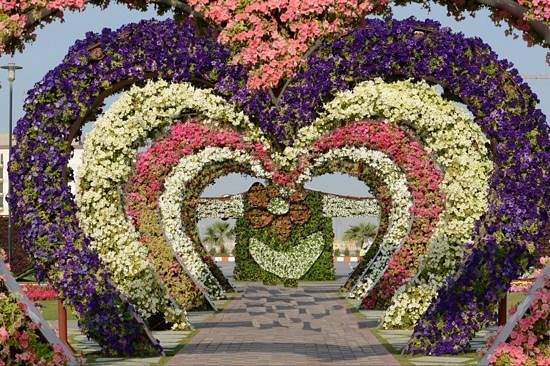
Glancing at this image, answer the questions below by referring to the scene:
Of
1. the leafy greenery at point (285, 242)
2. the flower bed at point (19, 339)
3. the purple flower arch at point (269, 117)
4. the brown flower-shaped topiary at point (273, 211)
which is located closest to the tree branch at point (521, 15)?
the purple flower arch at point (269, 117)

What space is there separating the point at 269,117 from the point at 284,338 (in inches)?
191

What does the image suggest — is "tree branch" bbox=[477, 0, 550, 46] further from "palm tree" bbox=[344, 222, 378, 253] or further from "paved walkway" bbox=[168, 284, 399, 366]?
"palm tree" bbox=[344, 222, 378, 253]

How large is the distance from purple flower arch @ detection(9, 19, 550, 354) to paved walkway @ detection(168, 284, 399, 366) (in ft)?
3.79

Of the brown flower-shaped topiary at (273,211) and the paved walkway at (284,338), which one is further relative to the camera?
the brown flower-shaped topiary at (273,211)

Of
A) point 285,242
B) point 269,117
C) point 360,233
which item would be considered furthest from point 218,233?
point 269,117

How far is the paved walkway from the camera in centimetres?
1345

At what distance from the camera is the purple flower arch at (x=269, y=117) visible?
41.9ft

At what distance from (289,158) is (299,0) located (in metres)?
2.94

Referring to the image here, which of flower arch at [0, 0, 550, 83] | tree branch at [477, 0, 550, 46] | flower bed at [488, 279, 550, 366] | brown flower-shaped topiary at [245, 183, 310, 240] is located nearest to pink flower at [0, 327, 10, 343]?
flower arch at [0, 0, 550, 83]

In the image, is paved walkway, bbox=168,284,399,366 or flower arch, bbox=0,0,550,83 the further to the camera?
paved walkway, bbox=168,284,399,366

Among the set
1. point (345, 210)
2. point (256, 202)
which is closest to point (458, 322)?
point (256, 202)

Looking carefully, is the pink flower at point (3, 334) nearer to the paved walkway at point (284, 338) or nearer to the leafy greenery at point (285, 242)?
the paved walkway at point (284, 338)

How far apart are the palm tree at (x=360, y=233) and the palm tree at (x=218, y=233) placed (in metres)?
6.40

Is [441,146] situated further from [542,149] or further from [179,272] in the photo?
[179,272]
